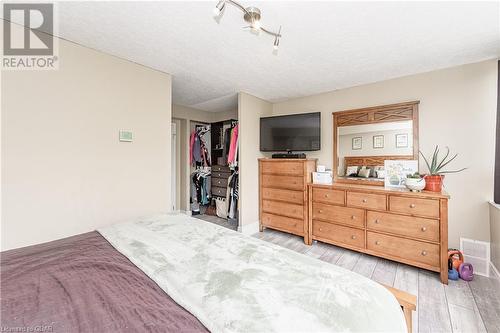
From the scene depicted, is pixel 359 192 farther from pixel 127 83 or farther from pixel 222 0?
pixel 127 83

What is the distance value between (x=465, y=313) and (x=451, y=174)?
56.3 inches

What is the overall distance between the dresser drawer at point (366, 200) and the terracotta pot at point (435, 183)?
1.52 ft

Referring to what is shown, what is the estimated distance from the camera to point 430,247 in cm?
205

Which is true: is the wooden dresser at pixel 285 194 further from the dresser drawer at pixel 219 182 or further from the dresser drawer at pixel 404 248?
the dresser drawer at pixel 219 182

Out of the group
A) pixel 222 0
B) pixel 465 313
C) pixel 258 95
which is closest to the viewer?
pixel 222 0

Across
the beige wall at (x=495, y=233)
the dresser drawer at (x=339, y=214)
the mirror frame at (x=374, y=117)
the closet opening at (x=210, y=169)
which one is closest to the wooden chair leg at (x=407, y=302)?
the dresser drawer at (x=339, y=214)

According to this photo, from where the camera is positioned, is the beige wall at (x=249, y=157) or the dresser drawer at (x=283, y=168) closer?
the dresser drawer at (x=283, y=168)

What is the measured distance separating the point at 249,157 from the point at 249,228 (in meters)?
1.15

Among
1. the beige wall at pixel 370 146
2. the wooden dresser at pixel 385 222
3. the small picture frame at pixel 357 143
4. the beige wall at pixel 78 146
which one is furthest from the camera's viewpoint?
the small picture frame at pixel 357 143

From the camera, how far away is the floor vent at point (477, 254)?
208cm

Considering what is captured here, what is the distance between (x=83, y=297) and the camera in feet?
2.48

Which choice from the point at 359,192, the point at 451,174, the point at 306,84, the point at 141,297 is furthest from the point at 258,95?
the point at 141,297

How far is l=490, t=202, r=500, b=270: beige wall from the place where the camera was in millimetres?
1908

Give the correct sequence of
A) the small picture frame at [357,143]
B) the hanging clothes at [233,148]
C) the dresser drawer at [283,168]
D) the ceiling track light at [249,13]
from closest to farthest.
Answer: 1. the ceiling track light at [249,13]
2. the small picture frame at [357,143]
3. the dresser drawer at [283,168]
4. the hanging clothes at [233,148]
